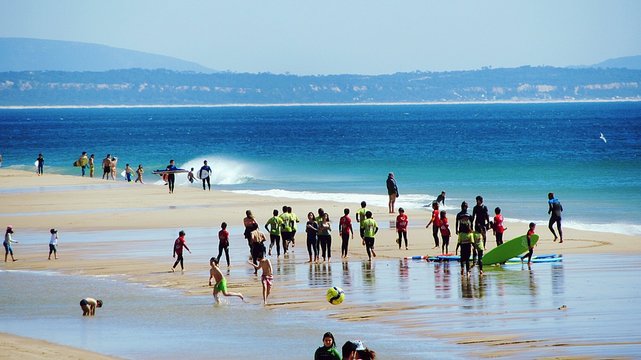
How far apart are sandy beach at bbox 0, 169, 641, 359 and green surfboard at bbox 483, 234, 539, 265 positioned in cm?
261

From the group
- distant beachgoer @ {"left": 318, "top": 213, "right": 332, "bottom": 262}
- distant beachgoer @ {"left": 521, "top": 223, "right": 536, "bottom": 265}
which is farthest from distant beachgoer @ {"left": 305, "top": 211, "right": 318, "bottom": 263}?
distant beachgoer @ {"left": 521, "top": 223, "right": 536, "bottom": 265}

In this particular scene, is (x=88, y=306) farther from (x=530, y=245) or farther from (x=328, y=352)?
(x=530, y=245)

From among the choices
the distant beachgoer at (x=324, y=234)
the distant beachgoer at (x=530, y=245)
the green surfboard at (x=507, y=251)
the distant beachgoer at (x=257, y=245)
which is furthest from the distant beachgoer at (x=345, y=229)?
the distant beachgoer at (x=530, y=245)

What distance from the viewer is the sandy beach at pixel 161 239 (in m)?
20.9

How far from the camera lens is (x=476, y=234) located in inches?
969

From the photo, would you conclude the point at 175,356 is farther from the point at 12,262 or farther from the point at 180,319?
the point at 12,262

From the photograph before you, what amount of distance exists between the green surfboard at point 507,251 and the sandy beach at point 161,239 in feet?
8.56

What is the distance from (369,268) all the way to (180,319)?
6.89 metres

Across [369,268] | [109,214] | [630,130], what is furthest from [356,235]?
[630,130]

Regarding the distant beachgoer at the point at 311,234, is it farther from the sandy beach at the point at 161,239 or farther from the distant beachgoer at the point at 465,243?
the distant beachgoer at the point at 465,243

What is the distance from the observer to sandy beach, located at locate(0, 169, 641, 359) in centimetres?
2094

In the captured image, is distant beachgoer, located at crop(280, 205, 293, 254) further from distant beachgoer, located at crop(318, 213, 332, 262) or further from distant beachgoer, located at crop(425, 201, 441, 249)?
distant beachgoer, located at crop(425, 201, 441, 249)

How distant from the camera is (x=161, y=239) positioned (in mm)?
31797

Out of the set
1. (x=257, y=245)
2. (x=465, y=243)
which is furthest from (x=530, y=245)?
(x=257, y=245)
